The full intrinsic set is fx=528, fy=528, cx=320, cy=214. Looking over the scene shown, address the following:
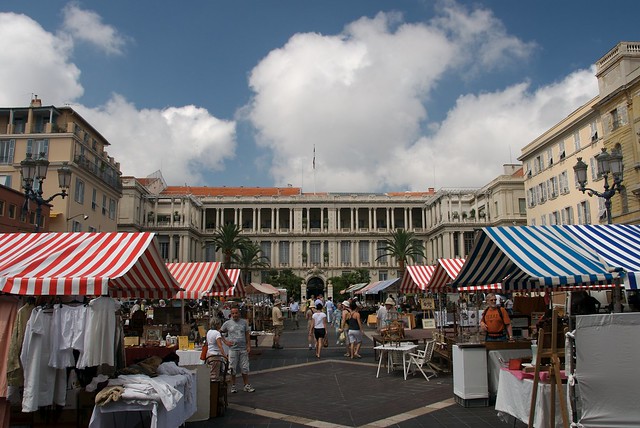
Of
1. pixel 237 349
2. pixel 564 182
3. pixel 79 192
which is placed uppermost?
pixel 564 182

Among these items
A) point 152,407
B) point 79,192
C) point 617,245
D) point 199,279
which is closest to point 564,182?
point 199,279

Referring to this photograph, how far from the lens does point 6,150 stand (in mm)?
37906

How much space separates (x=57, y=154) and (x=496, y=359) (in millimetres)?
36816

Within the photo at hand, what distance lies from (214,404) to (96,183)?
121 feet

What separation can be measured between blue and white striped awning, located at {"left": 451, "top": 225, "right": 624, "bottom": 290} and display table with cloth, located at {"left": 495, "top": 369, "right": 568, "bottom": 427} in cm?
123

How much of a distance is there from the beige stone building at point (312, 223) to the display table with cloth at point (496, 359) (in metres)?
60.6

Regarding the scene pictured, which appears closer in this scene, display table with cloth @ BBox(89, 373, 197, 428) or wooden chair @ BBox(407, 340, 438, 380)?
display table with cloth @ BBox(89, 373, 197, 428)

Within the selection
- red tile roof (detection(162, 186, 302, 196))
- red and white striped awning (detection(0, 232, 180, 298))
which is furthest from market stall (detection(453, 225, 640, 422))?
red tile roof (detection(162, 186, 302, 196))

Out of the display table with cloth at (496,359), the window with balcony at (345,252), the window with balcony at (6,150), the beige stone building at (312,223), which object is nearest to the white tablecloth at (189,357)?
the display table with cloth at (496,359)

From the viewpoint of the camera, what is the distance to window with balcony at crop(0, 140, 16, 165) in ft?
124

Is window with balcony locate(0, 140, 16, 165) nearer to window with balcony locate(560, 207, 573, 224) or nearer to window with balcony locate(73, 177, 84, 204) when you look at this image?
window with balcony locate(73, 177, 84, 204)

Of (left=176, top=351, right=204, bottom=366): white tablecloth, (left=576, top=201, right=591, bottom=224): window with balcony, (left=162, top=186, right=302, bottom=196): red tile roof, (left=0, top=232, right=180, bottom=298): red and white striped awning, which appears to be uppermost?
(left=162, top=186, right=302, bottom=196): red tile roof

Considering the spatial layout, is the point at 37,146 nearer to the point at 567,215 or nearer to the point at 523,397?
the point at 567,215

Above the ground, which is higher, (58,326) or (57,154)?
(57,154)
